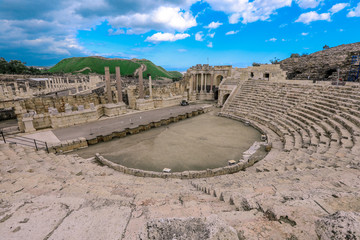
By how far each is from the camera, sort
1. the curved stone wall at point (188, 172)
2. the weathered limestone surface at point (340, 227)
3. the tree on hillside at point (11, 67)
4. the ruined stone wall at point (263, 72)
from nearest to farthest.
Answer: the weathered limestone surface at point (340, 227) < the curved stone wall at point (188, 172) < the ruined stone wall at point (263, 72) < the tree on hillside at point (11, 67)

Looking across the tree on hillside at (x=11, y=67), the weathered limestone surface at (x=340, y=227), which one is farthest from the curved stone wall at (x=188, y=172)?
the tree on hillside at (x=11, y=67)

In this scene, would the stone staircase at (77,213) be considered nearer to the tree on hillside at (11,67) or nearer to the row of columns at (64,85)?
the row of columns at (64,85)

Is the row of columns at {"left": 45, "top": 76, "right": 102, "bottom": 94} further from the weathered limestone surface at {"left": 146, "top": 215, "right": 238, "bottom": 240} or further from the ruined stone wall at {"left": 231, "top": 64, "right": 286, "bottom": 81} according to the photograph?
the weathered limestone surface at {"left": 146, "top": 215, "right": 238, "bottom": 240}

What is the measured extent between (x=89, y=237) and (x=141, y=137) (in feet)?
34.7

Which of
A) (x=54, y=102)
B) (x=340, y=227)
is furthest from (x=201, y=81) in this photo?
(x=340, y=227)

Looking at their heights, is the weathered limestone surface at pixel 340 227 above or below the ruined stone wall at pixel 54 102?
above

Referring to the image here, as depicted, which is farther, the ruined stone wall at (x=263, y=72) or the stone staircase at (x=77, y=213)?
the ruined stone wall at (x=263, y=72)

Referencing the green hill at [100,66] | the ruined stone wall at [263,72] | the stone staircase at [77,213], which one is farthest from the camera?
the green hill at [100,66]

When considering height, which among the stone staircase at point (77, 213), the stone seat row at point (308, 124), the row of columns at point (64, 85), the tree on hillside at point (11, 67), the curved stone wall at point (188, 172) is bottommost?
the curved stone wall at point (188, 172)

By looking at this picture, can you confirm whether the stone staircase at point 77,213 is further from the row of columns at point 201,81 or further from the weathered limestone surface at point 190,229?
the row of columns at point 201,81

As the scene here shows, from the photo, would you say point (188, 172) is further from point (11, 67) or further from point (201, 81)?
point (11, 67)

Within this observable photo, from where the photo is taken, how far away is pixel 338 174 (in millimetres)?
4996

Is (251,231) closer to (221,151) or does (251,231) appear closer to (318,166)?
(318,166)

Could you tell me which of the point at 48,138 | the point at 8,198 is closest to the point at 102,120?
the point at 48,138
